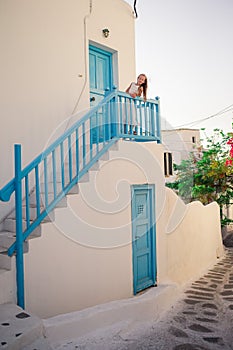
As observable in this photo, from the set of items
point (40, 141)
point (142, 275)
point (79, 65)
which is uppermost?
point (79, 65)

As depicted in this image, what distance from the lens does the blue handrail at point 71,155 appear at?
3293 millimetres

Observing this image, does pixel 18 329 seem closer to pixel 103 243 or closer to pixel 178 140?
pixel 103 243

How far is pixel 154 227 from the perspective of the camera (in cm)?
566

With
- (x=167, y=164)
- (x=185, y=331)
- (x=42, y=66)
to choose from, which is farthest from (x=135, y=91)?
(x=167, y=164)

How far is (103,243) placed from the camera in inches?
180

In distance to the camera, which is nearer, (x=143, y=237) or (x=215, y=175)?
(x=143, y=237)

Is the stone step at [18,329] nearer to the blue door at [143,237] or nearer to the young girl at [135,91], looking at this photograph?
the blue door at [143,237]

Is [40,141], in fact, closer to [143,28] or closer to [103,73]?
[103,73]

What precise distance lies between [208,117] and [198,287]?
1123 centimetres

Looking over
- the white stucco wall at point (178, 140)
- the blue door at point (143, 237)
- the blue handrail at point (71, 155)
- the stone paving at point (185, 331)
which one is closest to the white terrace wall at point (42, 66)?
the blue handrail at point (71, 155)

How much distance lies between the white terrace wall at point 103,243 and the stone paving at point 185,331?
22.4 inches

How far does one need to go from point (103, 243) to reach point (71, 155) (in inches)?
53.4

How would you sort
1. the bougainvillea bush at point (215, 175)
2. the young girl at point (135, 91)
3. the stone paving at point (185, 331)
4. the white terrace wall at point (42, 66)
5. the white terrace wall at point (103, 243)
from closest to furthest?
the stone paving at point (185, 331)
the white terrace wall at point (103, 243)
the white terrace wall at point (42, 66)
the young girl at point (135, 91)
the bougainvillea bush at point (215, 175)

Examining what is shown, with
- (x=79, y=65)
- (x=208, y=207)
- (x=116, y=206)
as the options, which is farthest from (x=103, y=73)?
(x=208, y=207)
